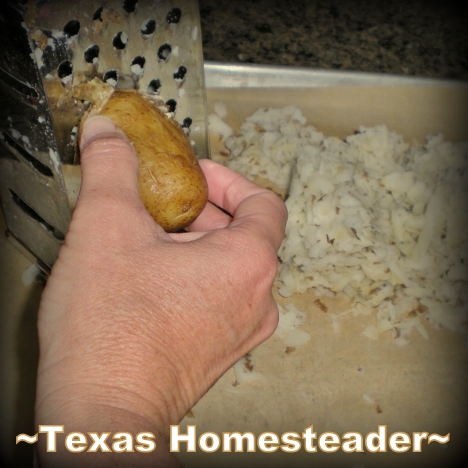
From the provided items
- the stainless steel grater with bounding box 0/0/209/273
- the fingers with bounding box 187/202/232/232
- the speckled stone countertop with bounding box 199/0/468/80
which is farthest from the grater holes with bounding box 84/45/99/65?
the speckled stone countertop with bounding box 199/0/468/80

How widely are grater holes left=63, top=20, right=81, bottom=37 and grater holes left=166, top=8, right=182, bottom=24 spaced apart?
0.19 meters

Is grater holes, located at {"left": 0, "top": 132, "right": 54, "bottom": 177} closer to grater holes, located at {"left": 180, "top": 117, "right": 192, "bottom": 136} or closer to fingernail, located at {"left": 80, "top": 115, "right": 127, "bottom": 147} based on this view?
fingernail, located at {"left": 80, "top": 115, "right": 127, "bottom": 147}

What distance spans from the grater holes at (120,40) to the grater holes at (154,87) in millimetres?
96

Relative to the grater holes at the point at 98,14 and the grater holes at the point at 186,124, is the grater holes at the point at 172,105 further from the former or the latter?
the grater holes at the point at 98,14

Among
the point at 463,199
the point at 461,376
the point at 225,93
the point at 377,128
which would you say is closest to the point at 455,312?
the point at 461,376

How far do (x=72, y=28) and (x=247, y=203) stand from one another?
414 millimetres

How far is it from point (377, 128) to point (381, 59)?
51 centimetres

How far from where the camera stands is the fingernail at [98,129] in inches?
34.0

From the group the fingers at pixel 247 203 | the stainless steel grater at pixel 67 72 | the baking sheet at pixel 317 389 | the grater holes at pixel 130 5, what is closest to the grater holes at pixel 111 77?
the stainless steel grater at pixel 67 72

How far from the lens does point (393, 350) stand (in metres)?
1.32

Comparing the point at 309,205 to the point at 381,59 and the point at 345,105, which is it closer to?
the point at 345,105

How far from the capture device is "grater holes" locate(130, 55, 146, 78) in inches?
38.5

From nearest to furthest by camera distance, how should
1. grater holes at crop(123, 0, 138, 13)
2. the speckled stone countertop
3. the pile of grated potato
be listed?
grater holes at crop(123, 0, 138, 13) < the pile of grated potato < the speckled stone countertop

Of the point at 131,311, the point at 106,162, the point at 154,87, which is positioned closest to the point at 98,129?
the point at 106,162
